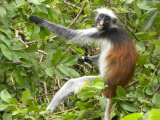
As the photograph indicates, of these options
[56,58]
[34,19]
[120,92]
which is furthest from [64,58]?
[120,92]

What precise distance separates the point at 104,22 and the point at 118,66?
139cm

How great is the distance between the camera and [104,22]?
15.7 ft

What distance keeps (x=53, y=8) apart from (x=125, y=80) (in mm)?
2081

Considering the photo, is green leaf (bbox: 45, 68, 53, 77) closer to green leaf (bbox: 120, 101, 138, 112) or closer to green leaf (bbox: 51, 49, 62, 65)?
green leaf (bbox: 51, 49, 62, 65)

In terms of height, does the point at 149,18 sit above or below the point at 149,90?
above

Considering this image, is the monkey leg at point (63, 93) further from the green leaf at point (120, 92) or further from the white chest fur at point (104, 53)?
the green leaf at point (120, 92)

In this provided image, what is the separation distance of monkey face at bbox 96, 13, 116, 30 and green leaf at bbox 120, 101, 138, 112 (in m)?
2.39

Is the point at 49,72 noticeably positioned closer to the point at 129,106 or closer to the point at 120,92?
the point at 120,92

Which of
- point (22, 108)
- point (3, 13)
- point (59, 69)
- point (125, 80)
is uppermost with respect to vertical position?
point (3, 13)

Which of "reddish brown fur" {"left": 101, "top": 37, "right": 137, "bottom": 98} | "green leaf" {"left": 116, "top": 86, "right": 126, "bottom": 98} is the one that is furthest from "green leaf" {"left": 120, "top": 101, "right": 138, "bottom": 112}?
"reddish brown fur" {"left": 101, "top": 37, "right": 137, "bottom": 98}

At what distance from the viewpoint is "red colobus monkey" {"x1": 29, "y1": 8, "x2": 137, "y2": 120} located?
3938 millimetres

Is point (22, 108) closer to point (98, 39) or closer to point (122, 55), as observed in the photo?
point (122, 55)

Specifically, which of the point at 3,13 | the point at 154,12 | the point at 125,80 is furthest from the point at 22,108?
the point at 154,12

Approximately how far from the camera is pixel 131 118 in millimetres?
1017
